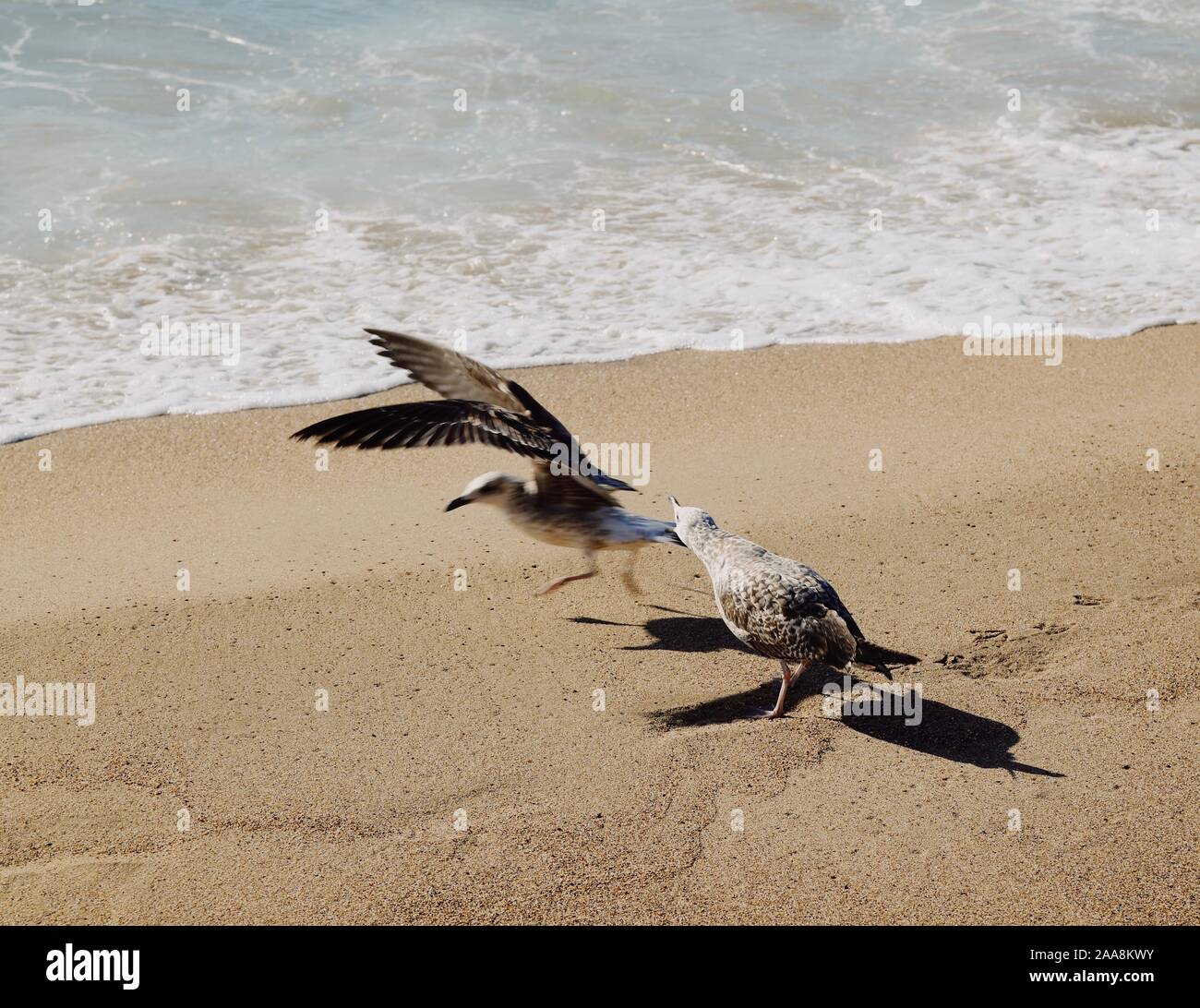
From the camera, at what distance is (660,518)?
7383 millimetres

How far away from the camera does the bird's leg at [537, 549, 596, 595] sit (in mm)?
6562

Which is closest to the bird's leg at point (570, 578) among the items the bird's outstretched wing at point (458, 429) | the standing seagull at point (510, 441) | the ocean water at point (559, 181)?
the standing seagull at point (510, 441)

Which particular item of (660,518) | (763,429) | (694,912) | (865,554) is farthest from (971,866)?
(763,429)

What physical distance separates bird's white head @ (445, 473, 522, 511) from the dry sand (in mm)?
480

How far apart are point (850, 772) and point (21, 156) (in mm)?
12062

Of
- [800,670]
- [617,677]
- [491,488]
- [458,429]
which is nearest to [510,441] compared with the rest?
[458,429]

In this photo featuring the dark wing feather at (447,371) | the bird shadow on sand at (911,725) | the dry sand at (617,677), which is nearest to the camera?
the dry sand at (617,677)

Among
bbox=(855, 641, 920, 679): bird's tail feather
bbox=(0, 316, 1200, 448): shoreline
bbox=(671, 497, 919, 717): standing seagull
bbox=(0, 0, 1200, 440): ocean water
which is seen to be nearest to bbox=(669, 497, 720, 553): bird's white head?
bbox=(671, 497, 919, 717): standing seagull

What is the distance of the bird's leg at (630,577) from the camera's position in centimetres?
662

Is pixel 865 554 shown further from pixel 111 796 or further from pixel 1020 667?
pixel 111 796

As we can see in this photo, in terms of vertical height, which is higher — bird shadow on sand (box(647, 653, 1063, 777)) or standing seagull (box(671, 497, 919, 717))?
standing seagull (box(671, 497, 919, 717))

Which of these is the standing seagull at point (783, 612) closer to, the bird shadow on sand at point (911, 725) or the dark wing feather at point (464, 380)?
the bird shadow on sand at point (911, 725)

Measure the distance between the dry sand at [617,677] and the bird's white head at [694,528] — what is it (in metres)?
0.56

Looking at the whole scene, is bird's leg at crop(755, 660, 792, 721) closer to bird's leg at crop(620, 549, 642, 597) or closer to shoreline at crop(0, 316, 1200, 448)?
bird's leg at crop(620, 549, 642, 597)
